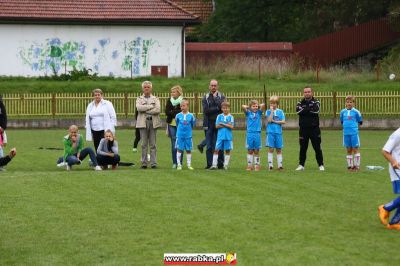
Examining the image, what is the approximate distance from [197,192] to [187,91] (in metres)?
29.2

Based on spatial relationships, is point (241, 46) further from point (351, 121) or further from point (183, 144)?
point (183, 144)

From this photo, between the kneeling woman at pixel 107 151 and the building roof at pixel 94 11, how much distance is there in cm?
3030

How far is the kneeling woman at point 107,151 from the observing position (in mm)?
22688

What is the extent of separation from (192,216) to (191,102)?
28.6 metres

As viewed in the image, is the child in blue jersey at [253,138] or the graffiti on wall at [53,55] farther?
the graffiti on wall at [53,55]

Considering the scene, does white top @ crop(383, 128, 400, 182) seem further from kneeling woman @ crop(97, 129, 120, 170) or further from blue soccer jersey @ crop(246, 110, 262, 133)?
kneeling woman @ crop(97, 129, 120, 170)

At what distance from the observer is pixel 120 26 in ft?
175

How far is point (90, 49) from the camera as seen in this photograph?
5312 centimetres

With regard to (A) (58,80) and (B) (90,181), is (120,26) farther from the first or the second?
(B) (90,181)

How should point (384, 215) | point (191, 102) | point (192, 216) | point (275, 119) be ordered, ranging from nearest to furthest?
point (384, 215), point (192, 216), point (275, 119), point (191, 102)

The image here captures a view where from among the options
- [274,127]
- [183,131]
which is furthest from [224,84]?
[183,131]

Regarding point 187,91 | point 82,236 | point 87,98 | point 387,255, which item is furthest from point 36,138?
point 387,255

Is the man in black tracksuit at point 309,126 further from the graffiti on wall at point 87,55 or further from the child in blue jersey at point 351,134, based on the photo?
the graffiti on wall at point 87,55

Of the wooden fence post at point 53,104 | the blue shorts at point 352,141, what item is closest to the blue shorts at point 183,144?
the blue shorts at point 352,141
